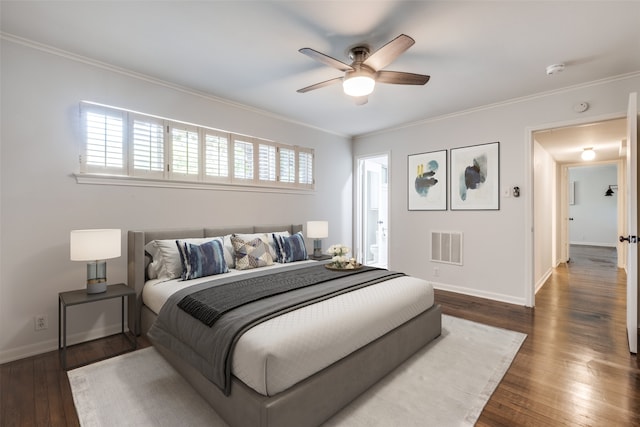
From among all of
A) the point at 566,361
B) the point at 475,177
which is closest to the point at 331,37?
the point at 475,177

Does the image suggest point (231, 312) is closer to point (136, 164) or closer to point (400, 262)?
point (136, 164)

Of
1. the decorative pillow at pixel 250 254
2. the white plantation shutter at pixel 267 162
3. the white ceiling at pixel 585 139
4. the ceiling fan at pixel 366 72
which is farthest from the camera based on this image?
the white plantation shutter at pixel 267 162

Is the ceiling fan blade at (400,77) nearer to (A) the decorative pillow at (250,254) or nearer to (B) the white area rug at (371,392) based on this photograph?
(A) the decorative pillow at (250,254)

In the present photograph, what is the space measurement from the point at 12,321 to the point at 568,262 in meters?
9.44

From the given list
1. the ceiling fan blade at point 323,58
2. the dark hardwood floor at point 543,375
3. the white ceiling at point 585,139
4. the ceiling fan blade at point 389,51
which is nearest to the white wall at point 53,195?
the dark hardwood floor at point 543,375

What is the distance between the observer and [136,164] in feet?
10.2

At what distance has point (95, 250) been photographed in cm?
246

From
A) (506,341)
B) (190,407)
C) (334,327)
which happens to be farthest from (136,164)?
(506,341)

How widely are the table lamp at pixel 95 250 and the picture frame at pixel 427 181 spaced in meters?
4.07

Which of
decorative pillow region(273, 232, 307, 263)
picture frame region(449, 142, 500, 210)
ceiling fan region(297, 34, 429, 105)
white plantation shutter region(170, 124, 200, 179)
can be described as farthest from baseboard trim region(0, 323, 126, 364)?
picture frame region(449, 142, 500, 210)

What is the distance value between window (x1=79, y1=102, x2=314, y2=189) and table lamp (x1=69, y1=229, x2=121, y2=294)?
72cm

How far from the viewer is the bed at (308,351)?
151 centimetres

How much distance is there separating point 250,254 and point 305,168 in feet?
6.73

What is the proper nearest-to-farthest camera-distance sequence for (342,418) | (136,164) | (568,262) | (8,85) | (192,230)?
(342,418) < (8,85) < (136,164) < (192,230) < (568,262)
